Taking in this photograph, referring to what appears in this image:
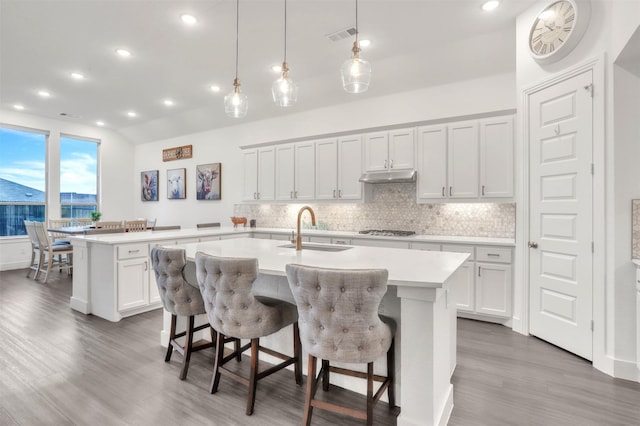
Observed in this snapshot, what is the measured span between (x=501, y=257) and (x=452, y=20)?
101 inches

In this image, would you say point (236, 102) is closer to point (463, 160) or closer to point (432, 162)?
point (432, 162)

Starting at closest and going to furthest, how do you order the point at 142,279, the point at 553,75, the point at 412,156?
the point at 553,75 < the point at 142,279 < the point at 412,156

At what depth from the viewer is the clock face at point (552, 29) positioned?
2843 mm

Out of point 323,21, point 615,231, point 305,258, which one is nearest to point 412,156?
point 323,21

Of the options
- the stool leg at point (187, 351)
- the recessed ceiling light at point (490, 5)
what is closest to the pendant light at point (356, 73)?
the recessed ceiling light at point (490, 5)

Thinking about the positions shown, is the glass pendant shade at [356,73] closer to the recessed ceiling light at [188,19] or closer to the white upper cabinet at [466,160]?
the recessed ceiling light at [188,19]

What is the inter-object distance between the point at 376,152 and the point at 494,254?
2076 millimetres

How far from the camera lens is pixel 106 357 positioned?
2801 millimetres

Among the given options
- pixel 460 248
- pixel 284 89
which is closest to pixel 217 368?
pixel 284 89

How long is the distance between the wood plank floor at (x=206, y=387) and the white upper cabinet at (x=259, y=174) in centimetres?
316

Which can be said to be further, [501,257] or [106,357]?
[501,257]

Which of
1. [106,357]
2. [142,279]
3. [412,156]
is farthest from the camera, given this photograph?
[412,156]

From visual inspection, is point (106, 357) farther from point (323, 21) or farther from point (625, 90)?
point (625, 90)

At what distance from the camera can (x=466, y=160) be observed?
13.4 feet
